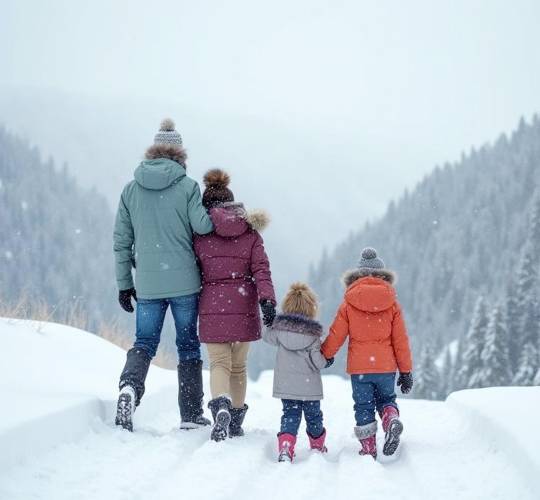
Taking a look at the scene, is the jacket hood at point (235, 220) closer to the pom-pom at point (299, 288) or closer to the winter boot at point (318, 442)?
the pom-pom at point (299, 288)

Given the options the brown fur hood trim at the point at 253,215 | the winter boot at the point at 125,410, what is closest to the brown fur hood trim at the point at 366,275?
the brown fur hood trim at the point at 253,215

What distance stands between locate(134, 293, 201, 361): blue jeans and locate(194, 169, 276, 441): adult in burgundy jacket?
0.28 feet

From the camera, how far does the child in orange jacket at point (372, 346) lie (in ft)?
15.6

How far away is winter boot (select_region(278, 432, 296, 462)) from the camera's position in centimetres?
426

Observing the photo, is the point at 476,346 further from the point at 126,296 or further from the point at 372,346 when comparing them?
the point at 126,296

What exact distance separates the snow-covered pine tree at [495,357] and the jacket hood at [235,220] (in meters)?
37.6

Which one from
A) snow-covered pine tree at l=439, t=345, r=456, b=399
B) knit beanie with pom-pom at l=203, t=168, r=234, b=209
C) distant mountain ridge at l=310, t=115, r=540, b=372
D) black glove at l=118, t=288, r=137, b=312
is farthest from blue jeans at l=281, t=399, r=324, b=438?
distant mountain ridge at l=310, t=115, r=540, b=372

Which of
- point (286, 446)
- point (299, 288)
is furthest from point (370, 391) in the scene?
point (299, 288)

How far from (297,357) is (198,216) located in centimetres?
126

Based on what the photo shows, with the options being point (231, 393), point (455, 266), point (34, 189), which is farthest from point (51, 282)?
point (231, 393)

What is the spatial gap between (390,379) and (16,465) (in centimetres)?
259

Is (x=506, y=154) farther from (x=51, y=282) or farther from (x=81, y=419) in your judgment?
(x=81, y=419)

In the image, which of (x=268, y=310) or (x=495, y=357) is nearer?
(x=268, y=310)

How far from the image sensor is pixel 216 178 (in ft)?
17.0
